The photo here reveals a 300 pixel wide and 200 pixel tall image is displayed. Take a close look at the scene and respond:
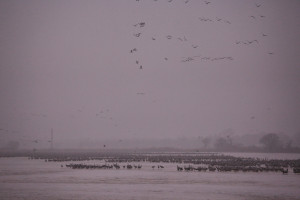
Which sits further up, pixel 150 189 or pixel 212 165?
pixel 212 165

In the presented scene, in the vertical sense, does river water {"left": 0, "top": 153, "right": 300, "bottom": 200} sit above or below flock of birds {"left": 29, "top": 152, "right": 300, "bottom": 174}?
below

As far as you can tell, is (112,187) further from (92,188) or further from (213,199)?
(213,199)

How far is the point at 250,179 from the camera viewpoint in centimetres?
5594

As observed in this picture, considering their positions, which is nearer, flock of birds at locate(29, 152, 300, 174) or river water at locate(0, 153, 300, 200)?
river water at locate(0, 153, 300, 200)

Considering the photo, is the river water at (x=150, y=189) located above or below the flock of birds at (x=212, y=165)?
below

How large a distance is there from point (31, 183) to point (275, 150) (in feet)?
517

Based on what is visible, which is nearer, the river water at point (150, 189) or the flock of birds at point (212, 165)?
the river water at point (150, 189)

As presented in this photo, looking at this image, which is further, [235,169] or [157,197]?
[235,169]

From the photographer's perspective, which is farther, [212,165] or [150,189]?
[212,165]

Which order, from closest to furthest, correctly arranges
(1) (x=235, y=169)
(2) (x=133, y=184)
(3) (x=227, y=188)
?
(3) (x=227, y=188) < (2) (x=133, y=184) < (1) (x=235, y=169)

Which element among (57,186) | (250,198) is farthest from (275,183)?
(57,186)

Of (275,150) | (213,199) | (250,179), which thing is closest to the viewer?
(213,199)

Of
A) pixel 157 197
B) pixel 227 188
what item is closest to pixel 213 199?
pixel 157 197

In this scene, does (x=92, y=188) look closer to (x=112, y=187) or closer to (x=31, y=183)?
(x=112, y=187)
